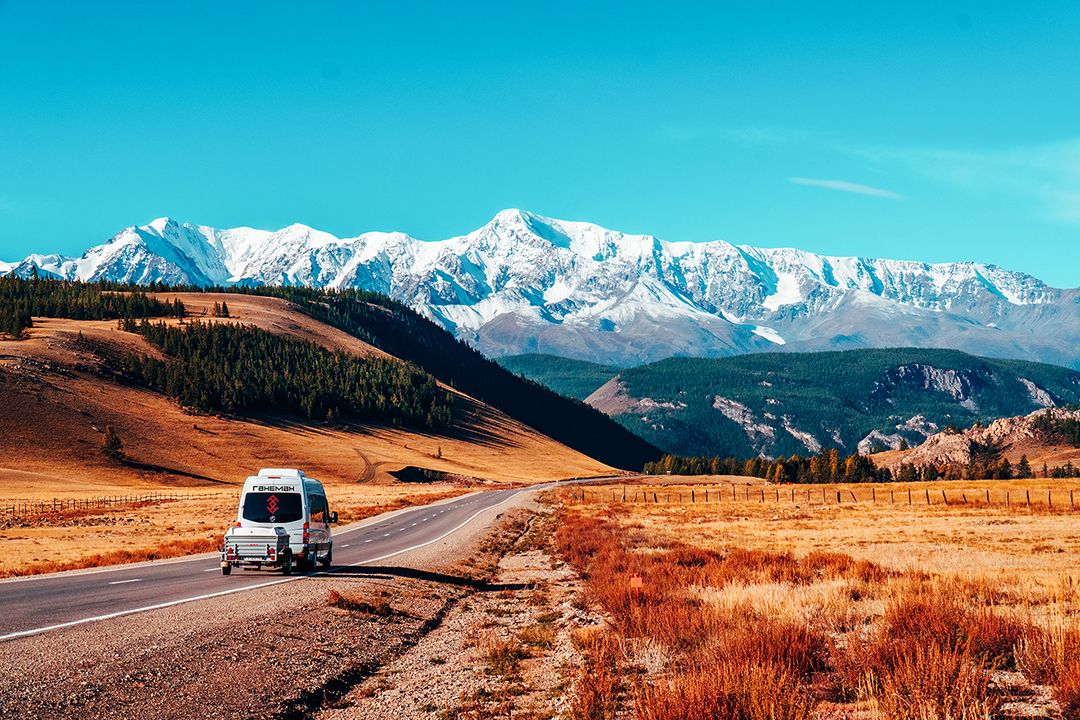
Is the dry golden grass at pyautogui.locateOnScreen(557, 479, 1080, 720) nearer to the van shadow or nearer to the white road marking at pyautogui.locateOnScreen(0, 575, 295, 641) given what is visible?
the van shadow

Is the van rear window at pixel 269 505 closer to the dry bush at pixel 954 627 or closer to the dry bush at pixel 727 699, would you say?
the dry bush at pixel 954 627

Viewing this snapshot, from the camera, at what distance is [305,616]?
63.6 ft

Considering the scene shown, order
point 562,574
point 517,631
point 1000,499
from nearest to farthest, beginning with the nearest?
point 517,631
point 562,574
point 1000,499

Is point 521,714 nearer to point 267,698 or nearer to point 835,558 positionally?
point 267,698

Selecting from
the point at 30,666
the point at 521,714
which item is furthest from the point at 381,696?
the point at 30,666

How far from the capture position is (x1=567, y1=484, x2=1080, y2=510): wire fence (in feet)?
222

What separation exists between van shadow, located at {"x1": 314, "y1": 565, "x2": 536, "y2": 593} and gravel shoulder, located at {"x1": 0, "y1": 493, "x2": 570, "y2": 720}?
292 centimetres

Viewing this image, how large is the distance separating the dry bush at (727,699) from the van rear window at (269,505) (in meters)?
19.2

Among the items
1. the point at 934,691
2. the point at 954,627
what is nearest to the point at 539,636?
the point at 954,627

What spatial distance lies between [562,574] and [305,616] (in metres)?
12.7

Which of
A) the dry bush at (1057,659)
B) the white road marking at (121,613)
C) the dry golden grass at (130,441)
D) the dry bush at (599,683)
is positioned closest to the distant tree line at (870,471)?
the dry golden grass at (130,441)

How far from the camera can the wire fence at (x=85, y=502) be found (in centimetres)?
7212

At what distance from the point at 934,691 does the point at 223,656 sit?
11.2 m

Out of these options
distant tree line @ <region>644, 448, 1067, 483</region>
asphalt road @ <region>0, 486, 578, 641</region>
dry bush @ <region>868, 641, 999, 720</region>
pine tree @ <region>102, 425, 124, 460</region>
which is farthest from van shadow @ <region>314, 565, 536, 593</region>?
distant tree line @ <region>644, 448, 1067, 483</region>
